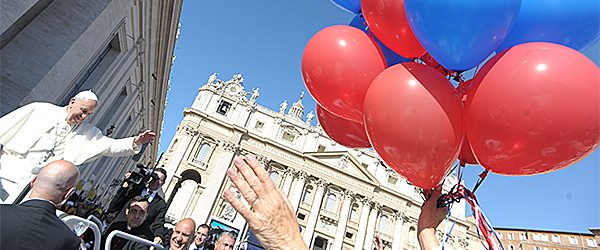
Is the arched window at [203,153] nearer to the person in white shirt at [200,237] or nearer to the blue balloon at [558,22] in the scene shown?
the person in white shirt at [200,237]

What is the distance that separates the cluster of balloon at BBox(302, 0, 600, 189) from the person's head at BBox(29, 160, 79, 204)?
2167 millimetres

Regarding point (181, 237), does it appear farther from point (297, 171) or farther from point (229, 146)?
point (297, 171)

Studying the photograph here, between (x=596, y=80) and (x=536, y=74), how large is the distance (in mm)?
357

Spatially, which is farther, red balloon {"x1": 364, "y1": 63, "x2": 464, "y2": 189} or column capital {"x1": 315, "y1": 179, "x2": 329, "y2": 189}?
column capital {"x1": 315, "y1": 179, "x2": 329, "y2": 189}

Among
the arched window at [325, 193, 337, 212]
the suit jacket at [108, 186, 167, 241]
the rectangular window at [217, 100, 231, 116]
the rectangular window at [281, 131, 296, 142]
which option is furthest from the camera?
A: the rectangular window at [281, 131, 296, 142]

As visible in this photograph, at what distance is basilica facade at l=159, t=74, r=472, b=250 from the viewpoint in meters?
25.8

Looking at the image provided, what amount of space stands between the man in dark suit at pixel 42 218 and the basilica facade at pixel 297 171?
24150mm

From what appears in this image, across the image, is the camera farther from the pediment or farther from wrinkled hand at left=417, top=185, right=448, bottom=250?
the pediment

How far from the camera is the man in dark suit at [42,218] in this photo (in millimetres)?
1472

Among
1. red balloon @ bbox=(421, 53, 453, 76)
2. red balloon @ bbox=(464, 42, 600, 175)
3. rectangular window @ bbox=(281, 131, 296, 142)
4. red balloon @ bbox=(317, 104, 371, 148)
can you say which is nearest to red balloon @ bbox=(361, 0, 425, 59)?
red balloon @ bbox=(421, 53, 453, 76)

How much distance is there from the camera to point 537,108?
71.2 inches

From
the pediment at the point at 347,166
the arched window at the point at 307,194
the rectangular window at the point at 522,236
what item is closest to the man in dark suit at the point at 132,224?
the arched window at the point at 307,194

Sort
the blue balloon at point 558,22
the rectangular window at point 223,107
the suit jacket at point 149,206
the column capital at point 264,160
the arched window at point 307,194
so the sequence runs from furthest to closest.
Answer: the rectangular window at point 223,107, the arched window at point 307,194, the column capital at point 264,160, the suit jacket at point 149,206, the blue balloon at point 558,22

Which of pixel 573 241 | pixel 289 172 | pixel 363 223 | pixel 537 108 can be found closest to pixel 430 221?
pixel 537 108
